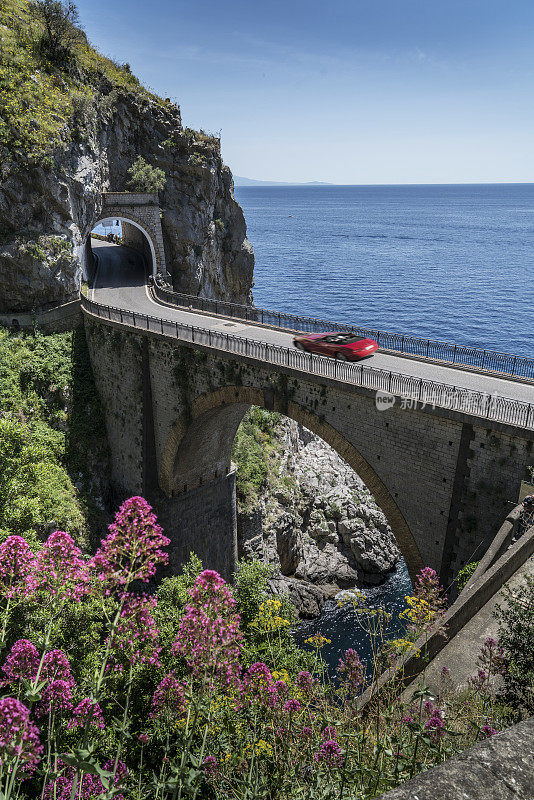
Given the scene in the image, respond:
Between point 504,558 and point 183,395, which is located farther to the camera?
point 183,395

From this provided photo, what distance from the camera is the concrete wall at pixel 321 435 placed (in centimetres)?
1712

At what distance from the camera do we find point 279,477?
38.7 meters

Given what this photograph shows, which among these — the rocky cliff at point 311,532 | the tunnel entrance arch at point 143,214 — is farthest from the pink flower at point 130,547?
the tunnel entrance arch at point 143,214

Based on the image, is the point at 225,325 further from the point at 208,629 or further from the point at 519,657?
the point at 208,629

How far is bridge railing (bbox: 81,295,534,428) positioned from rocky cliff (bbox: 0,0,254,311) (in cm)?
674

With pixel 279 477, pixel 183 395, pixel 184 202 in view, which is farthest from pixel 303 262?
pixel 183 395

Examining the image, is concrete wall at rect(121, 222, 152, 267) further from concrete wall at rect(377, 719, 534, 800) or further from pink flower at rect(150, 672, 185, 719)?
concrete wall at rect(377, 719, 534, 800)

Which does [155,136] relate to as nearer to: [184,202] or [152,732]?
[184,202]

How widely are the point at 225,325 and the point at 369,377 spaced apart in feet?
41.3

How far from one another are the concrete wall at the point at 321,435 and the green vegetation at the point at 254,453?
280cm

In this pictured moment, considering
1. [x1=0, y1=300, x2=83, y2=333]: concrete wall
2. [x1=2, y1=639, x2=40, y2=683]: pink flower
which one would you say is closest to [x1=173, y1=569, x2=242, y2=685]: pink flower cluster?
[x1=2, y1=639, x2=40, y2=683]: pink flower

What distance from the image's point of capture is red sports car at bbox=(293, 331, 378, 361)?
75.6 feet

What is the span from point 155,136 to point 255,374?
29340 mm

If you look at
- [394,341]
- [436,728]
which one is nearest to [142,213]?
[394,341]
